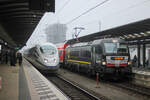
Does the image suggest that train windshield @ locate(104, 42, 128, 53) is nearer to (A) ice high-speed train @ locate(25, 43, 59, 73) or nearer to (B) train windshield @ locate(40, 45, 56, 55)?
(A) ice high-speed train @ locate(25, 43, 59, 73)

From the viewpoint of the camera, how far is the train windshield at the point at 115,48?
43.2 ft

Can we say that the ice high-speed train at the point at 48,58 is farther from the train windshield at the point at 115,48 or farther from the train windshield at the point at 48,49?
the train windshield at the point at 115,48

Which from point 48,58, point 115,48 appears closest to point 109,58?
point 115,48

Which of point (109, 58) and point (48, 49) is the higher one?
point (48, 49)

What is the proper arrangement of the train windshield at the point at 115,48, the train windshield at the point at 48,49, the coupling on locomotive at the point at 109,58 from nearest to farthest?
the coupling on locomotive at the point at 109,58 < the train windshield at the point at 115,48 < the train windshield at the point at 48,49

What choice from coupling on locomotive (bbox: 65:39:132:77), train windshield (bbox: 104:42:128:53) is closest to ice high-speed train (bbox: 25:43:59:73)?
coupling on locomotive (bbox: 65:39:132:77)

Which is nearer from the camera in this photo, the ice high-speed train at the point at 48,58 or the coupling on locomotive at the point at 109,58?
the coupling on locomotive at the point at 109,58

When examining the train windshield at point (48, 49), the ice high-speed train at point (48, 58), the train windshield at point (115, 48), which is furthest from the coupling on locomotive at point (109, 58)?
the train windshield at point (48, 49)

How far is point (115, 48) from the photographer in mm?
13312

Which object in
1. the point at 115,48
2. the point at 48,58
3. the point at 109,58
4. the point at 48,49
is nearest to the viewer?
the point at 109,58

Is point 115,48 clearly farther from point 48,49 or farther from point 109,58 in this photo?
point 48,49

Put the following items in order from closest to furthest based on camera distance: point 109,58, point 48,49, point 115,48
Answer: point 109,58 < point 115,48 < point 48,49

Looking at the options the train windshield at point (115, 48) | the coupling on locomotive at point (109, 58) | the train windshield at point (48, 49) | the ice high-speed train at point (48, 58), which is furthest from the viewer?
the train windshield at point (48, 49)

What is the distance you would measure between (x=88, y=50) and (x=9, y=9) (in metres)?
7.23
